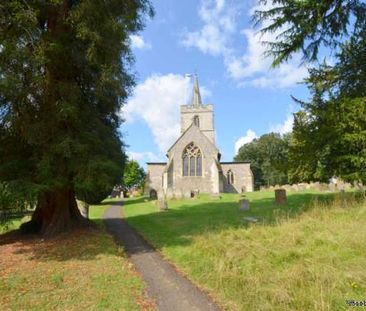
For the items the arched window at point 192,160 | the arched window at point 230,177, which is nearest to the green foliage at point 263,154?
the arched window at point 230,177

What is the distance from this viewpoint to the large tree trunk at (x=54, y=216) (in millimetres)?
12570

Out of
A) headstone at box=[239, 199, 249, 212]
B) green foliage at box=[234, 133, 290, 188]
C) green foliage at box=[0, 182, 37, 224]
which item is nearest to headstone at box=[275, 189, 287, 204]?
headstone at box=[239, 199, 249, 212]

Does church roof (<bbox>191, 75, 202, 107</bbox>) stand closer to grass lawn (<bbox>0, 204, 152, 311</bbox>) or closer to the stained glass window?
the stained glass window

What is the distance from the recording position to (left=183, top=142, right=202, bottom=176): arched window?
46.6 m

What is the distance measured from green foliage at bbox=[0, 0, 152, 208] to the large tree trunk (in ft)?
6.55

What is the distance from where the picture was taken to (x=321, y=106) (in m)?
14.6

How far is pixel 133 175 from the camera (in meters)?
79.2

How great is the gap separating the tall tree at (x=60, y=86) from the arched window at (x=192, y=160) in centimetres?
Answer: 3458

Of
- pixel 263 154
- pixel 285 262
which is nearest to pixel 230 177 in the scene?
pixel 263 154

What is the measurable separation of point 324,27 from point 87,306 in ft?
42.7

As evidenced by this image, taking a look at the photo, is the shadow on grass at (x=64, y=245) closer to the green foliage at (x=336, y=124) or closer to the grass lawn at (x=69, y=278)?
the grass lawn at (x=69, y=278)

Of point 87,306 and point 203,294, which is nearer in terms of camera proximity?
point 87,306

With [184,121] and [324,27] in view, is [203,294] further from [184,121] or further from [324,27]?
[184,121]

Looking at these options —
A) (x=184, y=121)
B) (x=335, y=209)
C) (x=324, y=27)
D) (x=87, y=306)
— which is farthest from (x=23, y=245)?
(x=184, y=121)
